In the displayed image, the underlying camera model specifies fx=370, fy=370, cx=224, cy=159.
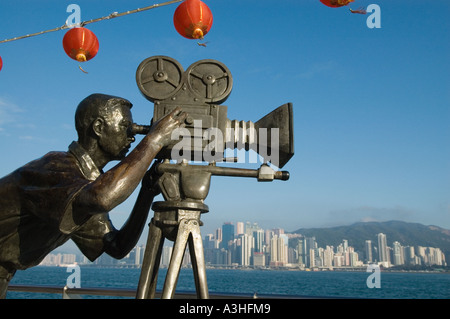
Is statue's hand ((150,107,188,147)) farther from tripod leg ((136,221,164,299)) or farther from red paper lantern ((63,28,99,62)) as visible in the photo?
red paper lantern ((63,28,99,62))

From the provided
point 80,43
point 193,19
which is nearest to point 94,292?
point 193,19

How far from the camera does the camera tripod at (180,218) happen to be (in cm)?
190

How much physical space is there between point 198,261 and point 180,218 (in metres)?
0.24

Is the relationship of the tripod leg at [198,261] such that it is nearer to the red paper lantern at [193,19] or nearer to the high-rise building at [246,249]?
the red paper lantern at [193,19]

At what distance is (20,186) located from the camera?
223 cm

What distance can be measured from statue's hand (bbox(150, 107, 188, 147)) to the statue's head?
459 mm

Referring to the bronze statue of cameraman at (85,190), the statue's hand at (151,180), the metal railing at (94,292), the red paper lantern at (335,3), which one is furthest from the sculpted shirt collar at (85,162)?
the red paper lantern at (335,3)

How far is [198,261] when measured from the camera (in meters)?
1.91

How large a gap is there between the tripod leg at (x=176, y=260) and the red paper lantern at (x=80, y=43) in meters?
6.07

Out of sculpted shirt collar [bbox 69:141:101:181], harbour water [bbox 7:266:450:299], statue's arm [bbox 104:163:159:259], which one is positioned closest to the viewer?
sculpted shirt collar [bbox 69:141:101:181]

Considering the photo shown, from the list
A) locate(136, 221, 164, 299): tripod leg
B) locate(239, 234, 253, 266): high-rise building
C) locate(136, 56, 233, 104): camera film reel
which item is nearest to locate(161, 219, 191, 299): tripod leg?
locate(136, 221, 164, 299): tripod leg

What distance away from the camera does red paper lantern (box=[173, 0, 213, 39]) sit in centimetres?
627
